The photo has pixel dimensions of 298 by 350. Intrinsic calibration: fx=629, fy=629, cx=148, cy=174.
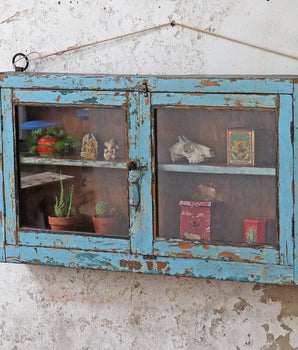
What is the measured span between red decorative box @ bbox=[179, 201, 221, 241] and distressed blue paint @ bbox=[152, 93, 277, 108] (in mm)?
319

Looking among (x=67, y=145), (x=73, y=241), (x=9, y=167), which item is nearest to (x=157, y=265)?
(x=73, y=241)

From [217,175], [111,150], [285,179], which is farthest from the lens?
[111,150]

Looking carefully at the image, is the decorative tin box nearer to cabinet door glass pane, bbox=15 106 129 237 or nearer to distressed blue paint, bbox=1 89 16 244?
cabinet door glass pane, bbox=15 106 129 237

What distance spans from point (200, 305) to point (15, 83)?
3.43 ft

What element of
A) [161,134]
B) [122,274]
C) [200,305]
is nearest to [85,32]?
[161,134]

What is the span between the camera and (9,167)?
7.11 ft

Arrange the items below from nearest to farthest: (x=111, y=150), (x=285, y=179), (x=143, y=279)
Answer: (x=285, y=179) < (x=111, y=150) < (x=143, y=279)

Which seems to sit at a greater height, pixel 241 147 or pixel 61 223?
pixel 241 147

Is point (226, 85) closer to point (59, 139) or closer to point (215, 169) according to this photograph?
point (215, 169)

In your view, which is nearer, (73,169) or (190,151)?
(190,151)

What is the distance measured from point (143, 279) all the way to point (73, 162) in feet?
1.87

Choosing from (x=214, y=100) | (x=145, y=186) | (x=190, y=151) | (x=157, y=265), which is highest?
(x=214, y=100)

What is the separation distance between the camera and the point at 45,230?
2.19 metres

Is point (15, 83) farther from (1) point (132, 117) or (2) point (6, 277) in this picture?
(2) point (6, 277)
